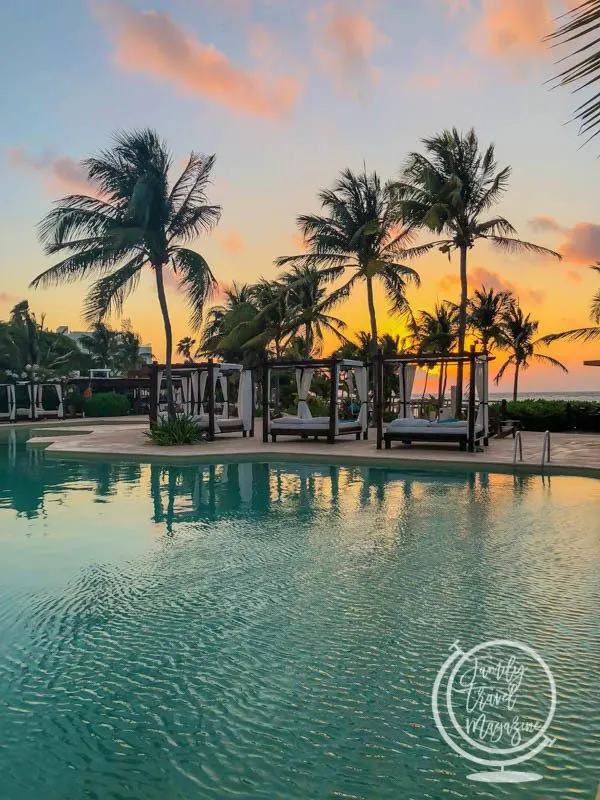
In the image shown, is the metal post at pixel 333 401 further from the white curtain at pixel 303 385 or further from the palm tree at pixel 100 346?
the palm tree at pixel 100 346

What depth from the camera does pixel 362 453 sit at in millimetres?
14430

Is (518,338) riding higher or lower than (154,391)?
higher

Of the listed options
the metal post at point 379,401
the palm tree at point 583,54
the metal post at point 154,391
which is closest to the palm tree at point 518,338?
the metal post at point 379,401

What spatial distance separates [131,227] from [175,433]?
232 inches

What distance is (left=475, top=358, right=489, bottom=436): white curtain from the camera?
51.9 feet

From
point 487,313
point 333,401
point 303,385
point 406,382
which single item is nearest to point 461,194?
point 406,382

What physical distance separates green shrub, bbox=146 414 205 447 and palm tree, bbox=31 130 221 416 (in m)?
0.44

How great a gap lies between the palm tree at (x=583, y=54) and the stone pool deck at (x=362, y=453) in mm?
10946

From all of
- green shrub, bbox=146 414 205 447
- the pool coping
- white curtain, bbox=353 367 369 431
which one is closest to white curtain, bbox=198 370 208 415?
green shrub, bbox=146 414 205 447

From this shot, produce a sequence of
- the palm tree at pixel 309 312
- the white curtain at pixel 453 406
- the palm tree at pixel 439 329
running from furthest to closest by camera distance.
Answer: the palm tree at pixel 439 329, the palm tree at pixel 309 312, the white curtain at pixel 453 406

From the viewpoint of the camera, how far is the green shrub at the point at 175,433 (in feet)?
56.2

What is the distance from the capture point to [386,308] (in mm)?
23875

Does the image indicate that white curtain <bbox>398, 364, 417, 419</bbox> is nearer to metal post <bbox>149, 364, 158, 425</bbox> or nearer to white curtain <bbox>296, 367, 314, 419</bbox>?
white curtain <bbox>296, 367, 314, 419</bbox>

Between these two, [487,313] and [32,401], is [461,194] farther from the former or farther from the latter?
[32,401]
